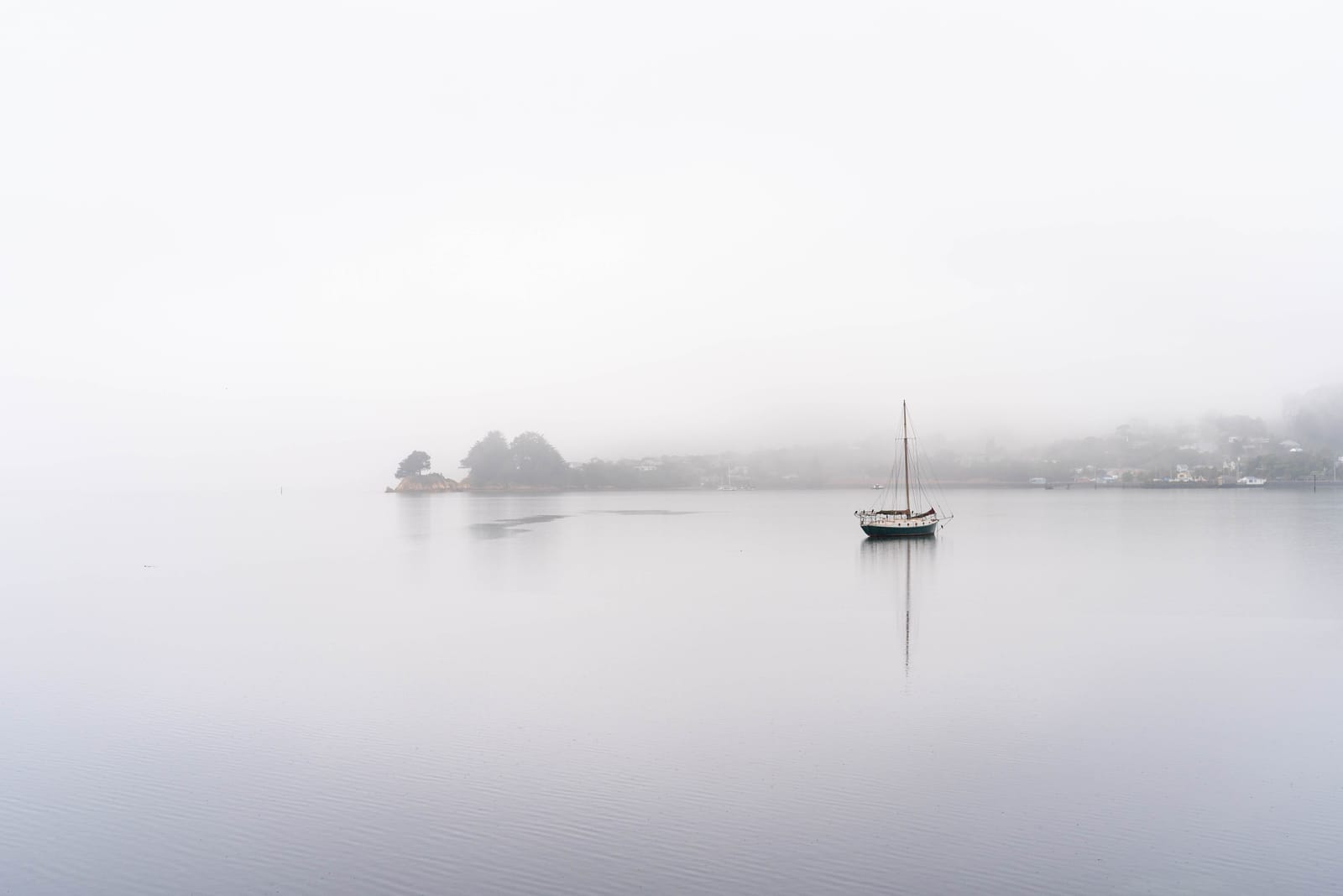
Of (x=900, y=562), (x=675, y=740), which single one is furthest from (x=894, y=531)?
(x=675, y=740)

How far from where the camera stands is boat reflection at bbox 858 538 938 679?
3222 centimetres

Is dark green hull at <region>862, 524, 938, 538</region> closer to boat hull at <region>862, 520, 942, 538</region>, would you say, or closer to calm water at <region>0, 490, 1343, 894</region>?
boat hull at <region>862, 520, 942, 538</region>

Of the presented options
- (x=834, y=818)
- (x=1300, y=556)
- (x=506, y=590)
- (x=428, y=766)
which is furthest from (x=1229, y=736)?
(x=1300, y=556)

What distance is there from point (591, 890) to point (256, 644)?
20253 millimetres

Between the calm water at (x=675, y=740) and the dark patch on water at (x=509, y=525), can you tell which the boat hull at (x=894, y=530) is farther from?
the dark patch on water at (x=509, y=525)

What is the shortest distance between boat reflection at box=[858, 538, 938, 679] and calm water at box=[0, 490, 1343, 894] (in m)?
0.76

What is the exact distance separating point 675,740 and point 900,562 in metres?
39.1

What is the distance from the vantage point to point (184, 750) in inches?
600

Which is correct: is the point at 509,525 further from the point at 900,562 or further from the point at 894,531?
the point at 900,562

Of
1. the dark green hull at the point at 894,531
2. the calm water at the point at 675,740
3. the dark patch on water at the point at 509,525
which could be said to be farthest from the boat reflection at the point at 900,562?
the dark patch on water at the point at 509,525

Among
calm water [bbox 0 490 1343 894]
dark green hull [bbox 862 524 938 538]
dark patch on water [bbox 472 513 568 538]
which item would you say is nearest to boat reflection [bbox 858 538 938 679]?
dark green hull [bbox 862 524 938 538]

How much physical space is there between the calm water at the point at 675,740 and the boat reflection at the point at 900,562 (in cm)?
76

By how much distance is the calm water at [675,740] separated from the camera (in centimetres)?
1052

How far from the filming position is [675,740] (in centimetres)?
1566
